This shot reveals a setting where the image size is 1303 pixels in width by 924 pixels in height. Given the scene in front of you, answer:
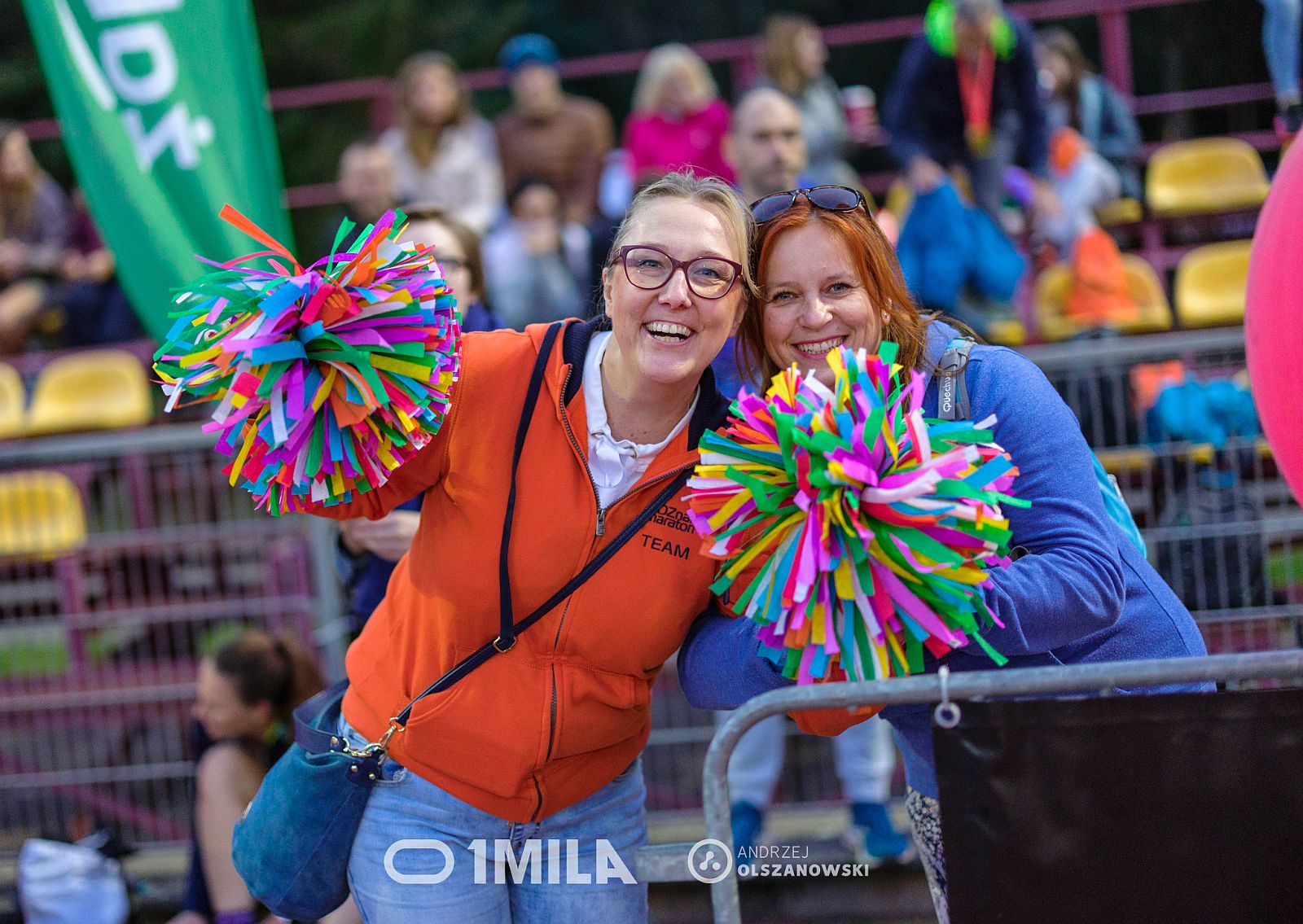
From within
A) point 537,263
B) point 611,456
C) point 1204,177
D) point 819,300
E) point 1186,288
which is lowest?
point 611,456

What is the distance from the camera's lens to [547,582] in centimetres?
221

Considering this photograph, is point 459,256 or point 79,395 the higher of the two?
point 459,256

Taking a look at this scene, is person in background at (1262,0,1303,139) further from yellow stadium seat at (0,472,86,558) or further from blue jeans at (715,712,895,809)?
yellow stadium seat at (0,472,86,558)

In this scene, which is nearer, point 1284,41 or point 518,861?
point 518,861

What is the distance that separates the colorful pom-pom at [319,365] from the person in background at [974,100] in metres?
4.54

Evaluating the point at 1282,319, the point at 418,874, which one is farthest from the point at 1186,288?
the point at 418,874

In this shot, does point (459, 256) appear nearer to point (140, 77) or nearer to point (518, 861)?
point (518, 861)

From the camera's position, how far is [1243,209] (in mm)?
7266

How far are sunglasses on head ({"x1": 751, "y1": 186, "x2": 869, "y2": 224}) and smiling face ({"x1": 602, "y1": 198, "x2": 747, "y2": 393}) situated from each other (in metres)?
0.13

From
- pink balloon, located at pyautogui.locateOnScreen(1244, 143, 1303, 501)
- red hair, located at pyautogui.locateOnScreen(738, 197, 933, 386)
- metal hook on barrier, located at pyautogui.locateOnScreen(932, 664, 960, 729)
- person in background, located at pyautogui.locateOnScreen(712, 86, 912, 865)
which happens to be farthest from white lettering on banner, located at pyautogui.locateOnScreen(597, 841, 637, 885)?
person in background, located at pyautogui.locateOnScreen(712, 86, 912, 865)

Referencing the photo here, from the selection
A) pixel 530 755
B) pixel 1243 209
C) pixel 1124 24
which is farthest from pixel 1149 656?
pixel 1124 24

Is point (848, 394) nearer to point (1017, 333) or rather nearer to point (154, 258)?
point (154, 258)

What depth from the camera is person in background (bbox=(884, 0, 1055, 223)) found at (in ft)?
20.7

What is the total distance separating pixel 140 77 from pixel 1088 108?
5.15 m
